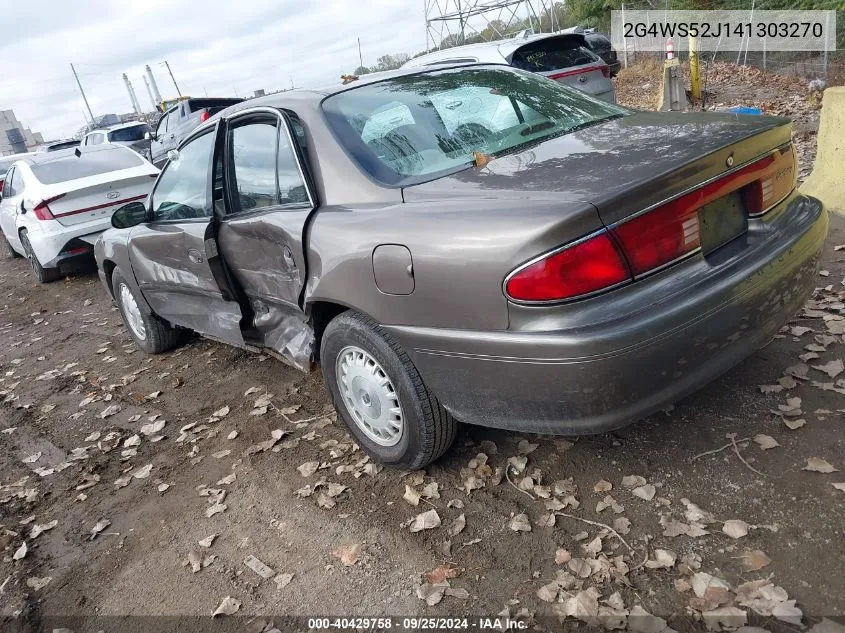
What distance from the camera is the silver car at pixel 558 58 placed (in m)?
8.48

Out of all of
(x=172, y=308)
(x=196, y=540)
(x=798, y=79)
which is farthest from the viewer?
(x=798, y=79)

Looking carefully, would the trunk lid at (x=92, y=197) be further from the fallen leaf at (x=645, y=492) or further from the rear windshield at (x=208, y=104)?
the fallen leaf at (x=645, y=492)

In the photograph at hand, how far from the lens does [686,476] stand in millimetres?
2637

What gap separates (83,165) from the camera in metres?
8.37

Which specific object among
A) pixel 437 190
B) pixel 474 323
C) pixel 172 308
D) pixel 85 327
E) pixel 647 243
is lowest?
pixel 85 327

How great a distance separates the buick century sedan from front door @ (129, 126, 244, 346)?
2.7 inches

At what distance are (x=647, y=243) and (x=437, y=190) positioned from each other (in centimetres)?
80

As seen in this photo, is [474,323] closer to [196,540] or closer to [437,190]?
[437,190]

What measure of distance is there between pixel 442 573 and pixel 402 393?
71 cm

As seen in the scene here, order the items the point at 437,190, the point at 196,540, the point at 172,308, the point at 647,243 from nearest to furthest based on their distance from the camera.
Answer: the point at 647,243 → the point at 437,190 → the point at 196,540 → the point at 172,308

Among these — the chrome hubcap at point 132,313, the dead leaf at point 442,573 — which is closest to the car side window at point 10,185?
the chrome hubcap at point 132,313

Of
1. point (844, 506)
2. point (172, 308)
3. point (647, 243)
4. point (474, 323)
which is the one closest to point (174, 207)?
point (172, 308)

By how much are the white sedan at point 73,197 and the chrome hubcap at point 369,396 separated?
6.00m

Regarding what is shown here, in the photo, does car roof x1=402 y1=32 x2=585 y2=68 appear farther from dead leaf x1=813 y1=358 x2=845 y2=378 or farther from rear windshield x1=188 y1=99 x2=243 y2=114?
rear windshield x1=188 y1=99 x2=243 y2=114
